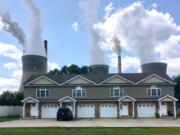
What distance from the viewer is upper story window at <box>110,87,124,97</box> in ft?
167

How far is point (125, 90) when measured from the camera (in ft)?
168

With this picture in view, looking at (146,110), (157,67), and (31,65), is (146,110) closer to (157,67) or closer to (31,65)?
(157,67)

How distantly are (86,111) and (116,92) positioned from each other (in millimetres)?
4921

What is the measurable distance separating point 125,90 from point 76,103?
A: 703 cm

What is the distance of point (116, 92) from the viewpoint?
167 ft

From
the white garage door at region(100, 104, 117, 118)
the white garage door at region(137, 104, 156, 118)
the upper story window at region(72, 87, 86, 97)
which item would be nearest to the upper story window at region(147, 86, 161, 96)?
the white garage door at region(137, 104, 156, 118)

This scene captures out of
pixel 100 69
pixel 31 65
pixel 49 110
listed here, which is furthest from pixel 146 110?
pixel 31 65

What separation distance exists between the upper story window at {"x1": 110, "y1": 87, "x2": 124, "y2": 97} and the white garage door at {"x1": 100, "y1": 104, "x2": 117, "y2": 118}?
1.57 metres

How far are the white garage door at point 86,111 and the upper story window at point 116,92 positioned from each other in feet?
10.7

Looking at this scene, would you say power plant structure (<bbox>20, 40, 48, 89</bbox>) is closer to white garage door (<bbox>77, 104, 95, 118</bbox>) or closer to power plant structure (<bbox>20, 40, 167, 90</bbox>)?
power plant structure (<bbox>20, 40, 167, 90</bbox>)

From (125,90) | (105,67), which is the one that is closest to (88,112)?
(125,90)

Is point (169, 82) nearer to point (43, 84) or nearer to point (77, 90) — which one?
point (77, 90)

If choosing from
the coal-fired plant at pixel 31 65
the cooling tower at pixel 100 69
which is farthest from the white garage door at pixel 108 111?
the cooling tower at pixel 100 69

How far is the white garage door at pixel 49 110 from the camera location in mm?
50250
